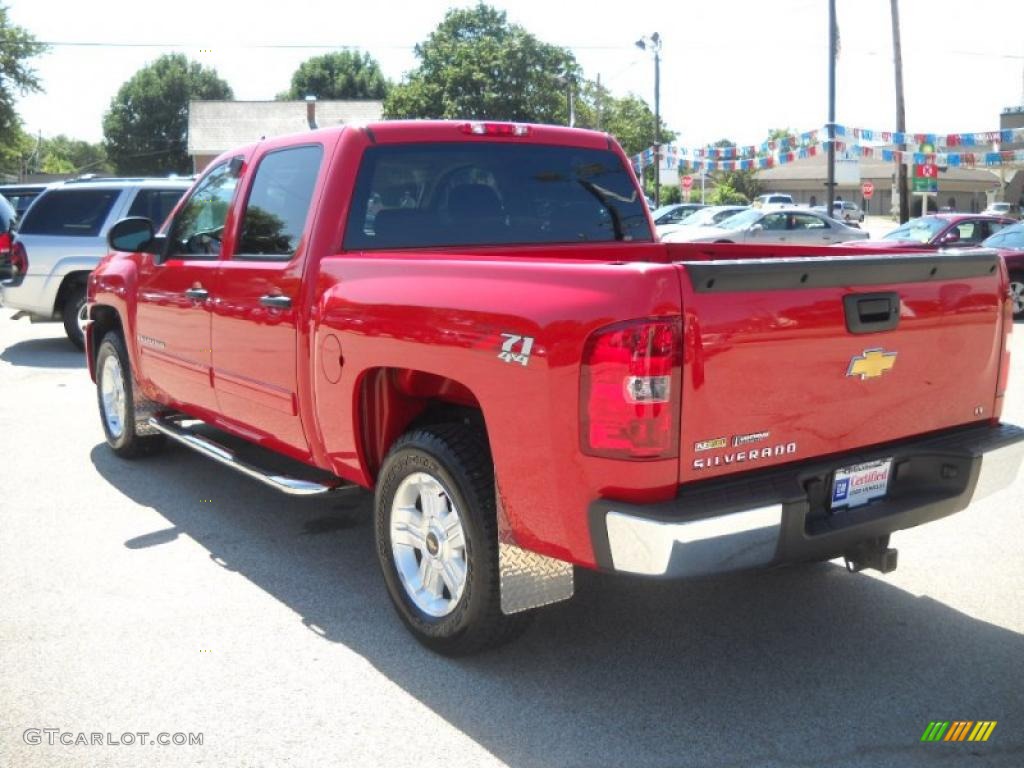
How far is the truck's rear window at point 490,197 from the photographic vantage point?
4.60 m

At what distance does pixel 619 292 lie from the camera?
3033mm

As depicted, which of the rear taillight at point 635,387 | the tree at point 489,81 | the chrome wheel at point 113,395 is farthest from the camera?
the tree at point 489,81

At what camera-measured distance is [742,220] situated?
993 inches

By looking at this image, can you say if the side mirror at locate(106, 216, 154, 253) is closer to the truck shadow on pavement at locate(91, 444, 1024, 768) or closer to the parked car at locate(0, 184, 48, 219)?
the truck shadow on pavement at locate(91, 444, 1024, 768)

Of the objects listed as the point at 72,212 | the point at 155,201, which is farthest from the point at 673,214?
the point at 72,212

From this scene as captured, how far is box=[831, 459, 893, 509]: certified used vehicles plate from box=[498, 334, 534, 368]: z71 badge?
1114 mm

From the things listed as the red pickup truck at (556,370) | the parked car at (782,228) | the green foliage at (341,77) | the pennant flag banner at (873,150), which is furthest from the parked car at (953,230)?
the green foliage at (341,77)

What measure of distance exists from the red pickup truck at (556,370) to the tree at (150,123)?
85573mm

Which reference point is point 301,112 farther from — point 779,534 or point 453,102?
point 779,534

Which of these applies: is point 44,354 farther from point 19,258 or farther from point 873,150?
point 873,150

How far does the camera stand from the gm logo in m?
3.29

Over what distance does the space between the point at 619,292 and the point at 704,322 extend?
0.87 ft

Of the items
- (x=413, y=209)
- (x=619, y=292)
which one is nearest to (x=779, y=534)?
(x=619, y=292)

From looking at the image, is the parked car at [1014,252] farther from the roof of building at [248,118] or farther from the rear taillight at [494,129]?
the roof of building at [248,118]
